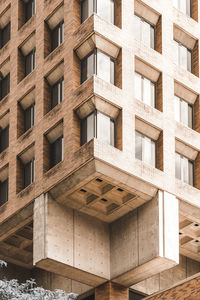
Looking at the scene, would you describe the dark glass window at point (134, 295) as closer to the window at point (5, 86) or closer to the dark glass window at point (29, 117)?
the dark glass window at point (29, 117)

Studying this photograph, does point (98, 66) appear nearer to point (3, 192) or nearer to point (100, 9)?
point (100, 9)

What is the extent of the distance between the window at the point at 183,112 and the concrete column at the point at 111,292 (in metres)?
10.1

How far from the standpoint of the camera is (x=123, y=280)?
52.3 meters

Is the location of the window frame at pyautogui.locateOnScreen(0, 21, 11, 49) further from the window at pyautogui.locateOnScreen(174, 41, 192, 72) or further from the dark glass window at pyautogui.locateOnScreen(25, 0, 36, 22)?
the window at pyautogui.locateOnScreen(174, 41, 192, 72)

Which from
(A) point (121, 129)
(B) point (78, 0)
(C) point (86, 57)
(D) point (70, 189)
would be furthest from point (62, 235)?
(B) point (78, 0)

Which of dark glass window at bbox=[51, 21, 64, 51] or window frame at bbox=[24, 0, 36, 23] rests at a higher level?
window frame at bbox=[24, 0, 36, 23]

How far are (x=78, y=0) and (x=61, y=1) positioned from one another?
5.38 ft

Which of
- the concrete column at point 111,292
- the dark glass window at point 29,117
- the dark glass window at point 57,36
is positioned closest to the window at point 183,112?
the dark glass window at point 57,36

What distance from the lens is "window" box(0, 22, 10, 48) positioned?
61000 millimetres

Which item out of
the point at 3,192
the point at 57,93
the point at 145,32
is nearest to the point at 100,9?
the point at 145,32

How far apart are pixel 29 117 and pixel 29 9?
7.57 m

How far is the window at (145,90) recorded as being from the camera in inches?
2058

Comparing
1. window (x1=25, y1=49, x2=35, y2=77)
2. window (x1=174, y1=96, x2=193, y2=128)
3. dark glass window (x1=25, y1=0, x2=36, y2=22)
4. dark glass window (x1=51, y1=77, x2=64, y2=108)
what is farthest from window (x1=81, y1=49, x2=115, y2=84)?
dark glass window (x1=25, y1=0, x2=36, y2=22)

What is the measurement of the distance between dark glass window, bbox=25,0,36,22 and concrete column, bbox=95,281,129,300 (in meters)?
17.5
